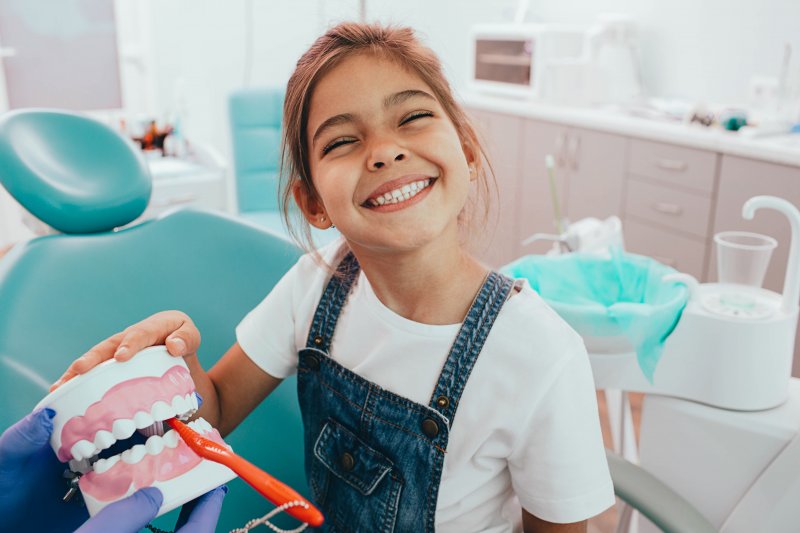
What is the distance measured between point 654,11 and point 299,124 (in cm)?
282

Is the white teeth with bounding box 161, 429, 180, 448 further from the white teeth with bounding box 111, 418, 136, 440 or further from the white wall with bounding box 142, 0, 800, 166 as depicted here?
the white wall with bounding box 142, 0, 800, 166

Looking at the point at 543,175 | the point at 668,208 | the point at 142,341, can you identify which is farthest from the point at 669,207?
the point at 142,341

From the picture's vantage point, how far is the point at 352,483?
0.95m

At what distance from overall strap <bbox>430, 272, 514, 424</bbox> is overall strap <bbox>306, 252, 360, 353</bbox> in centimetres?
20

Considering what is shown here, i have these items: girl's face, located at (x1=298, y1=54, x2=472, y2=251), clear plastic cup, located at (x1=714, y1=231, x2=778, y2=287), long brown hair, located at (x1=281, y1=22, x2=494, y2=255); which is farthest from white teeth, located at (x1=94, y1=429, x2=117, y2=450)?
clear plastic cup, located at (x1=714, y1=231, x2=778, y2=287)

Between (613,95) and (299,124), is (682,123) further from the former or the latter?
(299,124)

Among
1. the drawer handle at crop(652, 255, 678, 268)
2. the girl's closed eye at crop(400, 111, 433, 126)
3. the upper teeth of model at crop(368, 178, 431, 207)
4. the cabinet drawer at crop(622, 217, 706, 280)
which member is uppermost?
the girl's closed eye at crop(400, 111, 433, 126)

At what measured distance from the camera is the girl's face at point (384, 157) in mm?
831

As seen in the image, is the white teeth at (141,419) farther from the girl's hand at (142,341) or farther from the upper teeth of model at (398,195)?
the upper teeth of model at (398,195)

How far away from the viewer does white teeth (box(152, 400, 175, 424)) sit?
0.64m

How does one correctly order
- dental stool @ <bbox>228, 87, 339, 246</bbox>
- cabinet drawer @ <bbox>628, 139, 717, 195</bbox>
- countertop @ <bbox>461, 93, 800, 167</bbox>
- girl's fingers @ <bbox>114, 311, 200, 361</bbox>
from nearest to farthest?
girl's fingers @ <bbox>114, 311, 200, 361</bbox> → countertop @ <bbox>461, 93, 800, 167</bbox> → cabinet drawer @ <bbox>628, 139, 717, 195</bbox> → dental stool @ <bbox>228, 87, 339, 246</bbox>

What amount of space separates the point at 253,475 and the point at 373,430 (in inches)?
15.1

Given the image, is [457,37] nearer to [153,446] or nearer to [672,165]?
[672,165]

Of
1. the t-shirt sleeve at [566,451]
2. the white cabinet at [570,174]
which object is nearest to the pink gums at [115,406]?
the t-shirt sleeve at [566,451]
